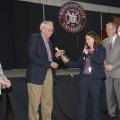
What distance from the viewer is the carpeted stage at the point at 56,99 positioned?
4121 mm

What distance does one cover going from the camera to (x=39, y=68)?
13.5 ft

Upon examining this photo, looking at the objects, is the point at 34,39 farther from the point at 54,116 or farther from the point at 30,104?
the point at 54,116

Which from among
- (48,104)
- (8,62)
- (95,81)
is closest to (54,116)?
(48,104)

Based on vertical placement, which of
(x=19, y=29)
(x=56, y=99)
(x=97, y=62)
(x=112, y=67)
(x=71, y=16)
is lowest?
(x=56, y=99)

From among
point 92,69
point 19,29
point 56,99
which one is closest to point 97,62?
point 92,69

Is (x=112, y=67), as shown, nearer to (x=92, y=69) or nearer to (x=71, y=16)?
(x=92, y=69)

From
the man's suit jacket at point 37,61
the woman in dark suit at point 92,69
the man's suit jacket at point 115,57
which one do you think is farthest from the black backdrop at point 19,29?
the man's suit jacket at point 37,61

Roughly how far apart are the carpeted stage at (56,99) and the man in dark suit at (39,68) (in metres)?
0.14

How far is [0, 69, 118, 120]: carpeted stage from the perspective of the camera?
13.5 feet

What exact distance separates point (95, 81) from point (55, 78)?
0.51 meters

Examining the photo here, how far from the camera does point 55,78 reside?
14.4 feet

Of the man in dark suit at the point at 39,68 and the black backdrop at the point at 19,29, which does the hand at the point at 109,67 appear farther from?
the black backdrop at the point at 19,29

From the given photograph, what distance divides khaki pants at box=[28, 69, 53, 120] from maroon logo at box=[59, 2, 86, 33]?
3.64 meters

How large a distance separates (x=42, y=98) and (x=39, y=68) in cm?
39
